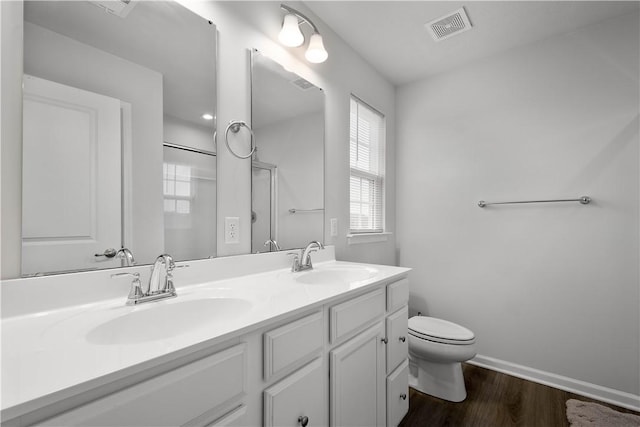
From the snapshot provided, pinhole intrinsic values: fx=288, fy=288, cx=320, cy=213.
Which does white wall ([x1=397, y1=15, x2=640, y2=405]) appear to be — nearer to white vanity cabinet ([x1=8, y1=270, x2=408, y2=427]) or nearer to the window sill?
the window sill

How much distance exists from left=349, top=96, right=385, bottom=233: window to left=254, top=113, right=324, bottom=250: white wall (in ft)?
1.42

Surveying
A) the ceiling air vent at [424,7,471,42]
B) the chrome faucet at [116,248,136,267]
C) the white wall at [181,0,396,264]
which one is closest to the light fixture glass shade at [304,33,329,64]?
the white wall at [181,0,396,264]

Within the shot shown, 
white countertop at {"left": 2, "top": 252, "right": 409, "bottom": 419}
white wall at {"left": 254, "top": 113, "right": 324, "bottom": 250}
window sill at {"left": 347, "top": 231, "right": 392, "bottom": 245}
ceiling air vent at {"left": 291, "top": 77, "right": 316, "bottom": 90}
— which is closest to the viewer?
white countertop at {"left": 2, "top": 252, "right": 409, "bottom": 419}

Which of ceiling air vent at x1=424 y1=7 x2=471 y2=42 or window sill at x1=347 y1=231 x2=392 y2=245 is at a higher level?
ceiling air vent at x1=424 y1=7 x2=471 y2=42

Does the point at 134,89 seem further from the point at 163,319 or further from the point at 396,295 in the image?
the point at 396,295

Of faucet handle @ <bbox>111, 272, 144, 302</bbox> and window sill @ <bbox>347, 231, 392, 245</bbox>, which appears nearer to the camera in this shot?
faucet handle @ <bbox>111, 272, 144, 302</bbox>

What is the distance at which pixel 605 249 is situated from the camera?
1856 mm

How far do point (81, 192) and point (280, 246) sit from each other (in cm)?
90

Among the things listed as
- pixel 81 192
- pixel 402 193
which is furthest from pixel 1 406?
pixel 402 193

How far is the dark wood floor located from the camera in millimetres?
1638

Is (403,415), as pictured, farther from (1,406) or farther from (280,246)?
(1,406)

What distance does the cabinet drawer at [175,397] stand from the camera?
50 cm

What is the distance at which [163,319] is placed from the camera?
0.91 meters

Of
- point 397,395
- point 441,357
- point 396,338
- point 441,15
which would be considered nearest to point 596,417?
point 441,357
